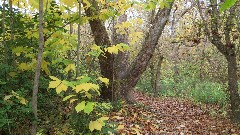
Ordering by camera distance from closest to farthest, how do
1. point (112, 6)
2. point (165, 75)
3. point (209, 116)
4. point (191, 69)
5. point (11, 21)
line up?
point (11, 21) → point (112, 6) → point (209, 116) → point (191, 69) → point (165, 75)

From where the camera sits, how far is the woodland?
3.26m

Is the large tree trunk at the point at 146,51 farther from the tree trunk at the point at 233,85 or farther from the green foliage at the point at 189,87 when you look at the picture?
the green foliage at the point at 189,87

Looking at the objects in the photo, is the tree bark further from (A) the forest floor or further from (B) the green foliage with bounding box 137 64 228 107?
(B) the green foliage with bounding box 137 64 228 107

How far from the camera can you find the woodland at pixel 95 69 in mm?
3260

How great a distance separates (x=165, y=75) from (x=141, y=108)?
1245 centimetres

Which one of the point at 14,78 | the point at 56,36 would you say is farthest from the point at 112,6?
the point at 14,78

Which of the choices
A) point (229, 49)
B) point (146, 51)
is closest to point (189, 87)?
point (146, 51)

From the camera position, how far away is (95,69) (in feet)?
22.2

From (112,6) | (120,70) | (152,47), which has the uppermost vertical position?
(112,6)

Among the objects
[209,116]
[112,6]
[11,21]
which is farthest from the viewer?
[209,116]

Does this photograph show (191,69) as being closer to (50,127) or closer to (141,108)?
(141,108)

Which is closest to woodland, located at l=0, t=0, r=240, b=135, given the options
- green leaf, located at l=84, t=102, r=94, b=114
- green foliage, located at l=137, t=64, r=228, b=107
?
green leaf, located at l=84, t=102, r=94, b=114

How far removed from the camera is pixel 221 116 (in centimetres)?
816

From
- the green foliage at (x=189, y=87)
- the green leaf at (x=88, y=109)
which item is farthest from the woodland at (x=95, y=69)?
the green foliage at (x=189, y=87)
